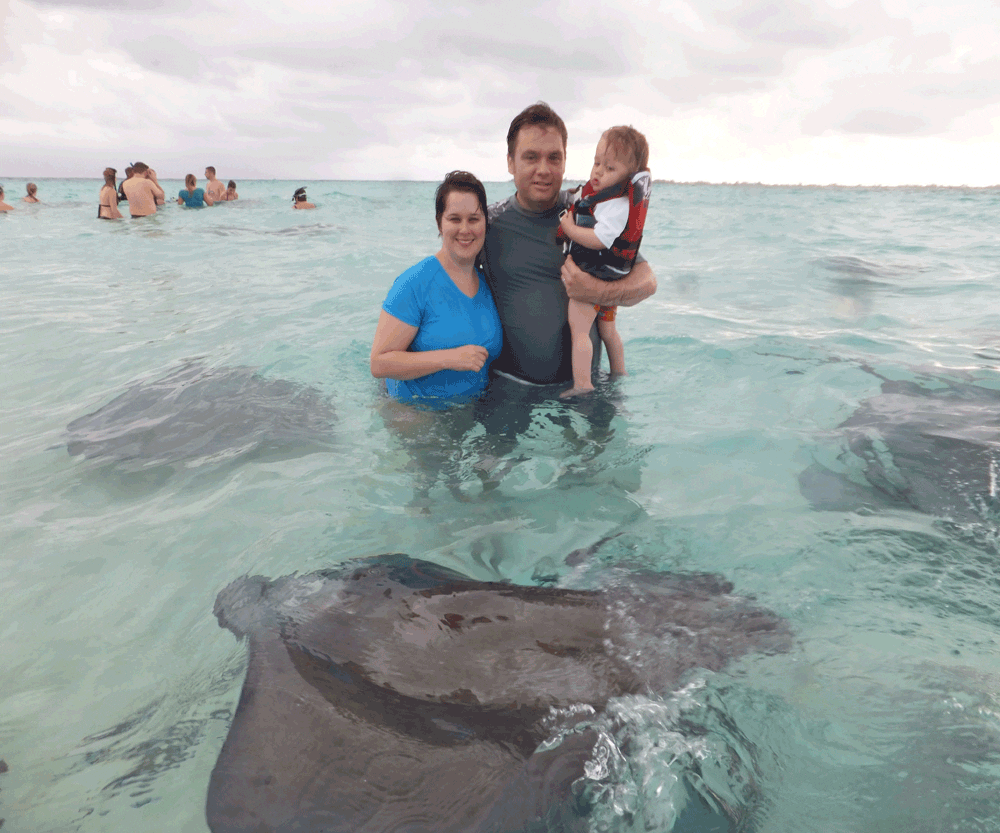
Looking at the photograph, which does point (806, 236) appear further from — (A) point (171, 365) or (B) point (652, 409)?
(A) point (171, 365)

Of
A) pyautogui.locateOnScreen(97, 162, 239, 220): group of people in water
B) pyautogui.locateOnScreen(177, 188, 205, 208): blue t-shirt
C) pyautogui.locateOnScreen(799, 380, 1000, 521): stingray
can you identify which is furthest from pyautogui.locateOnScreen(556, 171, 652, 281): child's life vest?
pyautogui.locateOnScreen(177, 188, 205, 208): blue t-shirt

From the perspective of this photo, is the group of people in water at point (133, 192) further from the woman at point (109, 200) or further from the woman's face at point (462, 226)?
the woman's face at point (462, 226)

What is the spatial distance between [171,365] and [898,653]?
278 inches

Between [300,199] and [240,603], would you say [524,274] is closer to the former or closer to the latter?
[240,603]

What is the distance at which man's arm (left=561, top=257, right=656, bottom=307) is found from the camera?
418cm

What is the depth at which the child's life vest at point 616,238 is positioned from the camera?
4094mm

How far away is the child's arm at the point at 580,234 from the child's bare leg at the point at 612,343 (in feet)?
2.29

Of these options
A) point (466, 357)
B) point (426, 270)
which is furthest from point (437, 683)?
point (426, 270)

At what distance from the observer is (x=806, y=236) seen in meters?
20.8

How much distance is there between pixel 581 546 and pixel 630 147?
2.81 metres

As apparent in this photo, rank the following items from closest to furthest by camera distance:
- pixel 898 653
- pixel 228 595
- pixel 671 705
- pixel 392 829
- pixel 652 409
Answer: pixel 392 829 < pixel 671 705 < pixel 898 653 < pixel 228 595 < pixel 652 409

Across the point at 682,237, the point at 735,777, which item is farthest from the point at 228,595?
the point at 682,237

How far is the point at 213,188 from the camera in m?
28.9

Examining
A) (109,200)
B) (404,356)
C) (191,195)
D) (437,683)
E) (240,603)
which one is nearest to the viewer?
(437,683)
